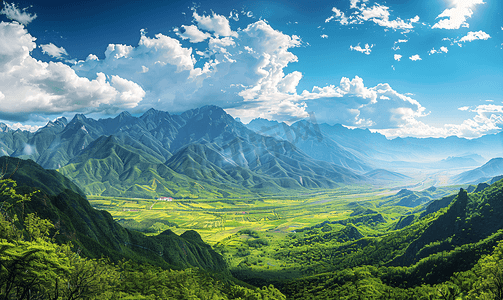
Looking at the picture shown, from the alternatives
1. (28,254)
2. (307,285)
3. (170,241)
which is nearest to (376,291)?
(307,285)

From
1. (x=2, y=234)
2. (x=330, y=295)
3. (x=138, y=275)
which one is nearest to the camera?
(x=2, y=234)

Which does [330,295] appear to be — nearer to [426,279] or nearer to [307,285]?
[307,285]

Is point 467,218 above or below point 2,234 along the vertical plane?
below

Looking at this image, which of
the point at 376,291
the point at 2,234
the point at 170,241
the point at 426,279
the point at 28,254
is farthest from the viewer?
the point at 170,241

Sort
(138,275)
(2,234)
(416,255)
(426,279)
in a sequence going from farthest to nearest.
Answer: (416,255) < (426,279) < (138,275) < (2,234)

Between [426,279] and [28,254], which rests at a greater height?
[28,254]

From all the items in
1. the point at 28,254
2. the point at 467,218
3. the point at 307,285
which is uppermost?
the point at 28,254

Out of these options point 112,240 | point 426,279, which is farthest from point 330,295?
point 112,240

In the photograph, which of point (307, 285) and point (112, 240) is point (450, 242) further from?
point (112, 240)

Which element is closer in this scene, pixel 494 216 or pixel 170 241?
pixel 494 216
